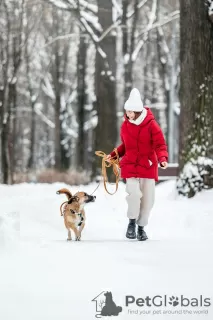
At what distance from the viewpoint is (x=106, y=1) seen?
18.3m

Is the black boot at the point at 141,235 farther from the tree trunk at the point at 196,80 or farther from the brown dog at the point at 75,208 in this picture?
the tree trunk at the point at 196,80

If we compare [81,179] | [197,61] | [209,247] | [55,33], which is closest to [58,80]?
[55,33]

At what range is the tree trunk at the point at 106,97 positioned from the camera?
18.3 m

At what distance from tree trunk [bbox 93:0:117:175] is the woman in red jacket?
10.3m

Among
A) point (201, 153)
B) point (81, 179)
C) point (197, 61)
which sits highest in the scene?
point (197, 61)

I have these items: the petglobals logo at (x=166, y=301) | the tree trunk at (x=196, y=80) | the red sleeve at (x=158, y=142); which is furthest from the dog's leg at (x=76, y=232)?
the tree trunk at (x=196, y=80)

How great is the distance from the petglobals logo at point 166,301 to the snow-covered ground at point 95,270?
1.4 inches

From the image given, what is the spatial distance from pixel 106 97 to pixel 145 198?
35.4ft

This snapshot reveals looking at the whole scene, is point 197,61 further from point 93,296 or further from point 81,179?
point 81,179

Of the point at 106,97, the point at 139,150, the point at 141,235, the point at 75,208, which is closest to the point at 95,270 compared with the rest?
the point at 75,208

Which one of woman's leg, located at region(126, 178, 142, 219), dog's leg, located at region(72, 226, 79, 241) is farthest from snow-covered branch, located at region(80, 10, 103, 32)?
dog's leg, located at region(72, 226, 79, 241)

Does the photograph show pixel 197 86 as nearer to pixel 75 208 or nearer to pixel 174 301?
pixel 75 208

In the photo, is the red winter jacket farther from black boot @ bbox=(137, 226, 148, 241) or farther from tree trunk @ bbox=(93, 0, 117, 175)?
tree trunk @ bbox=(93, 0, 117, 175)

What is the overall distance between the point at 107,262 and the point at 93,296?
104 centimetres
